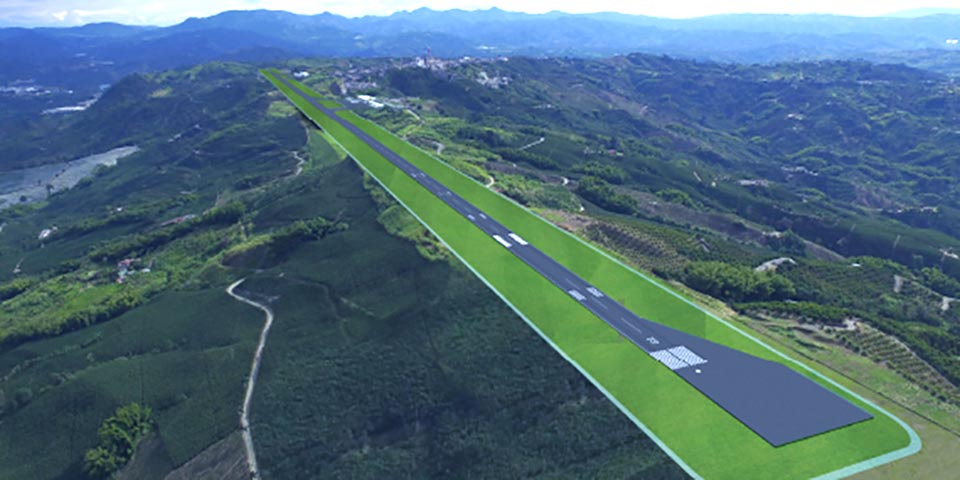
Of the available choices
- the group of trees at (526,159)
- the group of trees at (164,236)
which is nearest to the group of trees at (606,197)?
the group of trees at (526,159)

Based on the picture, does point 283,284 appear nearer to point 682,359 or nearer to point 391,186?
point 391,186

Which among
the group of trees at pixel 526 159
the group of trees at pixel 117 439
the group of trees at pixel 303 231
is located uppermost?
the group of trees at pixel 526 159

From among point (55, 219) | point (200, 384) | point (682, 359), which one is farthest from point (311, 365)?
point (55, 219)

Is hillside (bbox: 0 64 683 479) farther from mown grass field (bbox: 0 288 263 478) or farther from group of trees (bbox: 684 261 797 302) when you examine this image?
group of trees (bbox: 684 261 797 302)

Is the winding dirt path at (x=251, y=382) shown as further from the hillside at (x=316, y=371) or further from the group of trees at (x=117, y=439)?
the group of trees at (x=117, y=439)

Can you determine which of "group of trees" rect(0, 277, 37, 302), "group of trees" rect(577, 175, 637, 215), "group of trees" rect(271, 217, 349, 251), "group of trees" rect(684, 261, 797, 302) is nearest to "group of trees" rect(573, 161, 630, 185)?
"group of trees" rect(577, 175, 637, 215)

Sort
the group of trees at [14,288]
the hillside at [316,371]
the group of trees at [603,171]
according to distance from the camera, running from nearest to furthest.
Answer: the hillside at [316,371], the group of trees at [14,288], the group of trees at [603,171]

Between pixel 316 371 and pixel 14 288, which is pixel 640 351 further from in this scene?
pixel 14 288
